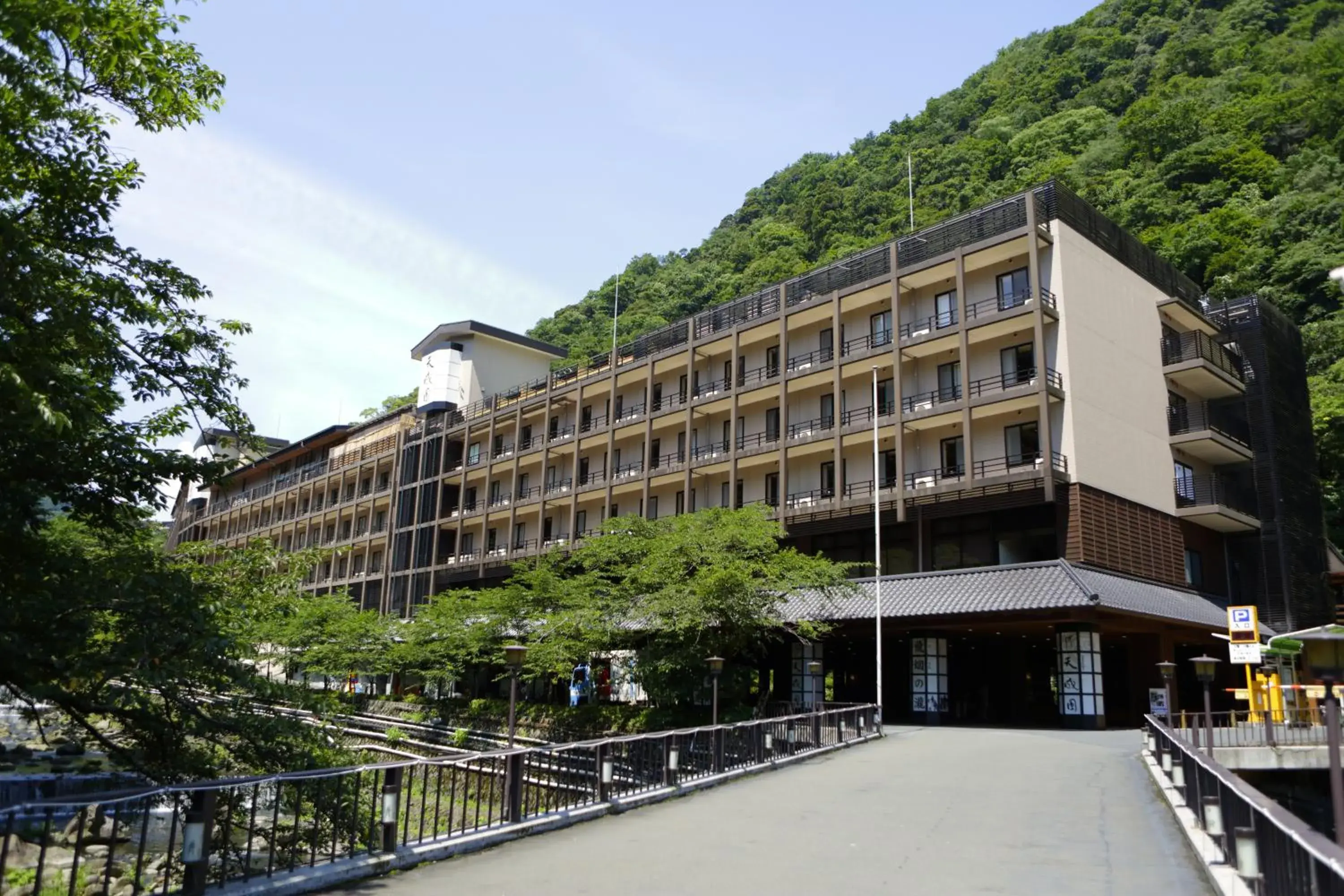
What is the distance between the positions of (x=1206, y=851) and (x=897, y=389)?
25355mm

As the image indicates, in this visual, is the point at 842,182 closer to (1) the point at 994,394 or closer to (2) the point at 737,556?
(1) the point at 994,394

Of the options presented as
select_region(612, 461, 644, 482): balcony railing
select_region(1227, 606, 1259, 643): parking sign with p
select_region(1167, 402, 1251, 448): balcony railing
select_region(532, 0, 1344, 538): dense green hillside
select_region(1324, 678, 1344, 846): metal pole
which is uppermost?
select_region(532, 0, 1344, 538): dense green hillside

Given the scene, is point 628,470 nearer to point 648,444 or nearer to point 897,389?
point 648,444

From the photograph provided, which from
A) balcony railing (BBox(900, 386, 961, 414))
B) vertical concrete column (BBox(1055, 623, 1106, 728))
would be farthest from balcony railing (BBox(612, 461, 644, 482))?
vertical concrete column (BBox(1055, 623, 1106, 728))

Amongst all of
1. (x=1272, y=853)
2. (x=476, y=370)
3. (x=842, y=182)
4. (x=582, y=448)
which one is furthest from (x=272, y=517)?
(x=1272, y=853)

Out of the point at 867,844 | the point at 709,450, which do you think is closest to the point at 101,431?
the point at 867,844

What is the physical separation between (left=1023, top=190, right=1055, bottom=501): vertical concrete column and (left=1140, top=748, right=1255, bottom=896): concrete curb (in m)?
15.9

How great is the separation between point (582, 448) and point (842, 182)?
2165 inches

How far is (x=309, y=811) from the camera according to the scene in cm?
1287

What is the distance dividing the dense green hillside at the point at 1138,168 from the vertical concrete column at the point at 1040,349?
28403 millimetres

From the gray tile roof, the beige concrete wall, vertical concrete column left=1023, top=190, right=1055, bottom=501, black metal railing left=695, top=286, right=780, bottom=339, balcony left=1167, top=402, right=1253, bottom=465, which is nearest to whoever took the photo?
the gray tile roof

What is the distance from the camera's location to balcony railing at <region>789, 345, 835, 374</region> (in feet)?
128

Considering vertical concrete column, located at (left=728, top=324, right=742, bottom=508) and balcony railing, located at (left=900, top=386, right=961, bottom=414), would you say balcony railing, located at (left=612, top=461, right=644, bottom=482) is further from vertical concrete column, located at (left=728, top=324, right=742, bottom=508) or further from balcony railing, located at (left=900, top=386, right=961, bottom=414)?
balcony railing, located at (left=900, top=386, right=961, bottom=414)

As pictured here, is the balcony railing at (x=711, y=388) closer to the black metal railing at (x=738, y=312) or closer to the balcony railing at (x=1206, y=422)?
the black metal railing at (x=738, y=312)
